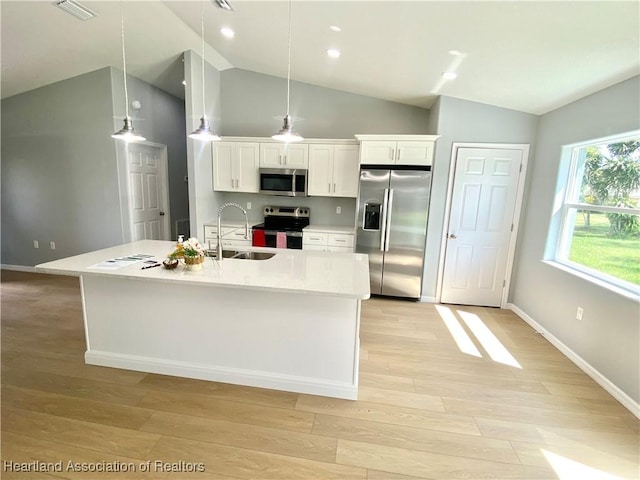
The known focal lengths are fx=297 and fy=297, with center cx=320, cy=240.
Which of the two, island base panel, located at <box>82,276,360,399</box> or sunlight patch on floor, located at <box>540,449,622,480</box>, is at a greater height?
island base panel, located at <box>82,276,360,399</box>

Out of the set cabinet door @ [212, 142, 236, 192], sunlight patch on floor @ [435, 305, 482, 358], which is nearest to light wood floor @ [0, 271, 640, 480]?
sunlight patch on floor @ [435, 305, 482, 358]

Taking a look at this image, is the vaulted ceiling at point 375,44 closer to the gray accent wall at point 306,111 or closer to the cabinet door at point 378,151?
A: the gray accent wall at point 306,111

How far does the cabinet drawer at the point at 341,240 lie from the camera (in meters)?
4.16

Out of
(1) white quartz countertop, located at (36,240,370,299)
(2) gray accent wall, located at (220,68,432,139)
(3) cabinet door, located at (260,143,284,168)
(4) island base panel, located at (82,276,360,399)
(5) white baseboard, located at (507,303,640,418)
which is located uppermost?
(2) gray accent wall, located at (220,68,432,139)

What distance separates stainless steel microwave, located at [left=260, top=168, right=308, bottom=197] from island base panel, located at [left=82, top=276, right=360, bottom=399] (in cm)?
240

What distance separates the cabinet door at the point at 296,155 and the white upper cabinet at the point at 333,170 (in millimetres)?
72

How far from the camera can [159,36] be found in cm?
345

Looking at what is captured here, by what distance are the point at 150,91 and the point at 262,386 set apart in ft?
15.4

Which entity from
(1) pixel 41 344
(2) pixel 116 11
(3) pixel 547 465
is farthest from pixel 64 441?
(2) pixel 116 11

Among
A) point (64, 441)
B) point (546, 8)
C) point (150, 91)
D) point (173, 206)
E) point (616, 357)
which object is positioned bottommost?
point (64, 441)

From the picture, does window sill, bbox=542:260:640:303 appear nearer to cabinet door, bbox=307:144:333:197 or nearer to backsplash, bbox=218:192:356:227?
backsplash, bbox=218:192:356:227

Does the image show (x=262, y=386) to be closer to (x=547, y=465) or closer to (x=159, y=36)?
(x=547, y=465)

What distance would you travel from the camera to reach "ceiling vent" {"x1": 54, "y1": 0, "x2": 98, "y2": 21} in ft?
8.81

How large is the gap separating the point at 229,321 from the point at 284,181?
8.39 ft
